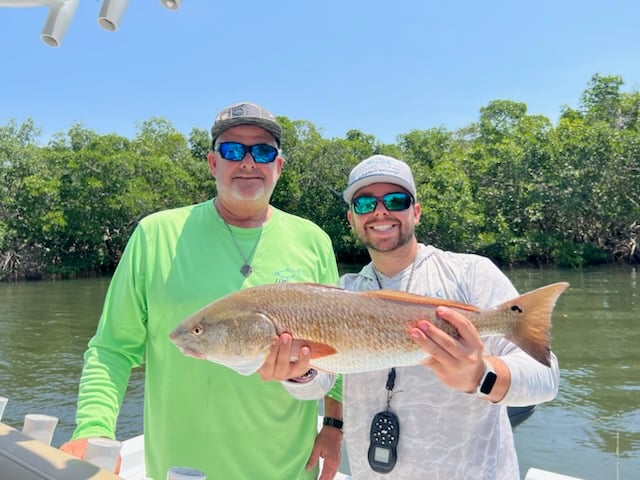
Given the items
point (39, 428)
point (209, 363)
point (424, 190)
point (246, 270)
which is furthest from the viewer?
point (424, 190)

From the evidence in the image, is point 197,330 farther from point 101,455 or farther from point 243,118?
point 243,118

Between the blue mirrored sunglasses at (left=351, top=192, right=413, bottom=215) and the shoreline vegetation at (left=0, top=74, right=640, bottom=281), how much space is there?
31905 mm

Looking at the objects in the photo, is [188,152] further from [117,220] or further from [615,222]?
[615,222]

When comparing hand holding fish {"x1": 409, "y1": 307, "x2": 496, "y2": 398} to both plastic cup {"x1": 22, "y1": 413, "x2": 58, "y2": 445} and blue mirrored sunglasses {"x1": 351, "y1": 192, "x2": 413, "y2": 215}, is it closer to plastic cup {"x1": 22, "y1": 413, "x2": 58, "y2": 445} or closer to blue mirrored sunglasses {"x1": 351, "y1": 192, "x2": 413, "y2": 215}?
blue mirrored sunglasses {"x1": 351, "y1": 192, "x2": 413, "y2": 215}

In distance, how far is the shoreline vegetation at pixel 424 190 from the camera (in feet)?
116

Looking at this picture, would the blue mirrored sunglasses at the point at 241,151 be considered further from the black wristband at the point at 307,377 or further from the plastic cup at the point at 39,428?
the plastic cup at the point at 39,428

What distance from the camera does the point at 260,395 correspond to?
2355 mm

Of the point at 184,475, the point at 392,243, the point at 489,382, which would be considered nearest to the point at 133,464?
the point at 392,243

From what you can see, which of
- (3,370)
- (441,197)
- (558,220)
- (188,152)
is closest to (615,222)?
(558,220)

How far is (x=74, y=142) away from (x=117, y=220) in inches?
258

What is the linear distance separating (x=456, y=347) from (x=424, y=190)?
34.8 m

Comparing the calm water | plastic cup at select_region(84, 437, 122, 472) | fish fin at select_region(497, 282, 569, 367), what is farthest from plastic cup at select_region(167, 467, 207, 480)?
the calm water

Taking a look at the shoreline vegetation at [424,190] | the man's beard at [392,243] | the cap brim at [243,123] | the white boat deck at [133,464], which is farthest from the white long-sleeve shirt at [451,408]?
the shoreline vegetation at [424,190]

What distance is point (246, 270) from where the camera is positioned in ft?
8.14
